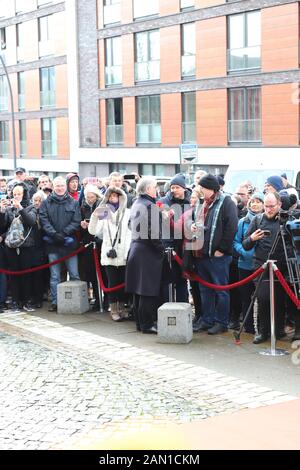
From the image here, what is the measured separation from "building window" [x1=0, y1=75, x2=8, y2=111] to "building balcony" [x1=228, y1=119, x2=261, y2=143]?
21157mm

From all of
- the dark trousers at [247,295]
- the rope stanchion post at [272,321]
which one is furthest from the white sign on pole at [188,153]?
the rope stanchion post at [272,321]

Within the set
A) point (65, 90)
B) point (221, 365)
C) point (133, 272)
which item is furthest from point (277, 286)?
point (65, 90)

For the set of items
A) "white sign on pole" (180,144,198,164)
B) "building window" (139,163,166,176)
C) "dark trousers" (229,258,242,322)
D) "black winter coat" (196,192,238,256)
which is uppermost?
"white sign on pole" (180,144,198,164)

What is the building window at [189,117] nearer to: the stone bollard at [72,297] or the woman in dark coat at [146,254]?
the stone bollard at [72,297]

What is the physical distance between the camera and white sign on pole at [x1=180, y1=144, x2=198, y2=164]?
73.2 feet

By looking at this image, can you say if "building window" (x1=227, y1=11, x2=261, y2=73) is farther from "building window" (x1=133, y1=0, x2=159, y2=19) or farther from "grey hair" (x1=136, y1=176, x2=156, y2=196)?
"grey hair" (x1=136, y1=176, x2=156, y2=196)

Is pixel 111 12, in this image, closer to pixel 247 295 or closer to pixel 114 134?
pixel 114 134

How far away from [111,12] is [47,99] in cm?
845

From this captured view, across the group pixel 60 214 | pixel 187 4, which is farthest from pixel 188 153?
pixel 187 4

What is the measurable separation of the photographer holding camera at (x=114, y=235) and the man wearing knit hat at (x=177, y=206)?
0.77m

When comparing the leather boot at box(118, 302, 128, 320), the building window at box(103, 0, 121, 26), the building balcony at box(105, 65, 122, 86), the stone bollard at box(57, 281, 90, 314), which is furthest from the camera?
the building balcony at box(105, 65, 122, 86)

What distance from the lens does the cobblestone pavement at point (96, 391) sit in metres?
6.48

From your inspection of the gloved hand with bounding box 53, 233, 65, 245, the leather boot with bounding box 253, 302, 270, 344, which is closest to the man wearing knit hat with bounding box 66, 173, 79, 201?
the gloved hand with bounding box 53, 233, 65, 245
